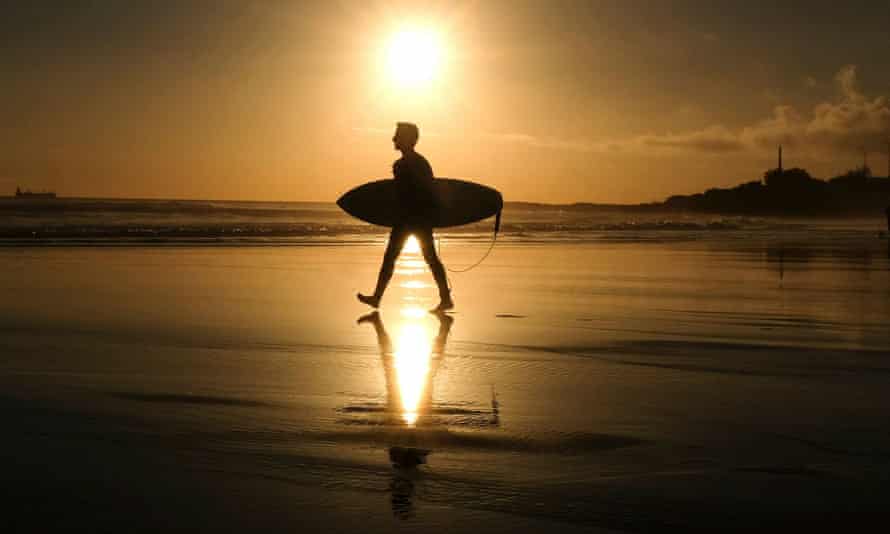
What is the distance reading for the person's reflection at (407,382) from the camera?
12.3 ft

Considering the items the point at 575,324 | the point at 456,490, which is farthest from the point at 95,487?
the point at 575,324

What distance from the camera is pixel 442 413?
202 inches

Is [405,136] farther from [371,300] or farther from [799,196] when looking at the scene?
[799,196]

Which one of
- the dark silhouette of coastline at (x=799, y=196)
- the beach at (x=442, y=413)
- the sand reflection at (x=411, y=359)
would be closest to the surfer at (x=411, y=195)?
the beach at (x=442, y=413)

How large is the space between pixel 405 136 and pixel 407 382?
5.99 meters

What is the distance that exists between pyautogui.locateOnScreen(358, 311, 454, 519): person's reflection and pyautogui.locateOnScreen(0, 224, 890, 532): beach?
29 millimetres

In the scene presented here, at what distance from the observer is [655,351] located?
7.59 m

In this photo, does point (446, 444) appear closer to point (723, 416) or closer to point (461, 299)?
point (723, 416)

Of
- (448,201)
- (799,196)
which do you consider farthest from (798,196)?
(448,201)

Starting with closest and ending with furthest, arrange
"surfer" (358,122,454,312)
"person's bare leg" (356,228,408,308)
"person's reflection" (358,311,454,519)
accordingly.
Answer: "person's reflection" (358,311,454,519) < "person's bare leg" (356,228,408,308) < "surfer" (358,122,454,312)

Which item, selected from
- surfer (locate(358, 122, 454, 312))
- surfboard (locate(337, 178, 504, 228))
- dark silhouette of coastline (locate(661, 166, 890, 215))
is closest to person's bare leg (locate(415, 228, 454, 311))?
surfer (locate(358, 122, 454, 312))

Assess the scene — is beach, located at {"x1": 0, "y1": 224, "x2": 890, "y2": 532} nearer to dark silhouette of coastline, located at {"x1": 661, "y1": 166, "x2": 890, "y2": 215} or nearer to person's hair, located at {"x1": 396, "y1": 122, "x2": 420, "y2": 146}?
person's hair, located at {"x1": 396, "y1": 122, "x2": 420, "y2": 146}

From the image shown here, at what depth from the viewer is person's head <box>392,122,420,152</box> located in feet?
38.0

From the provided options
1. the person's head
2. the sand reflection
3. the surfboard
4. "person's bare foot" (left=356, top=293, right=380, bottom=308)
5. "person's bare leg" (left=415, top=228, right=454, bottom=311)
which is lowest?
the sand reflection
